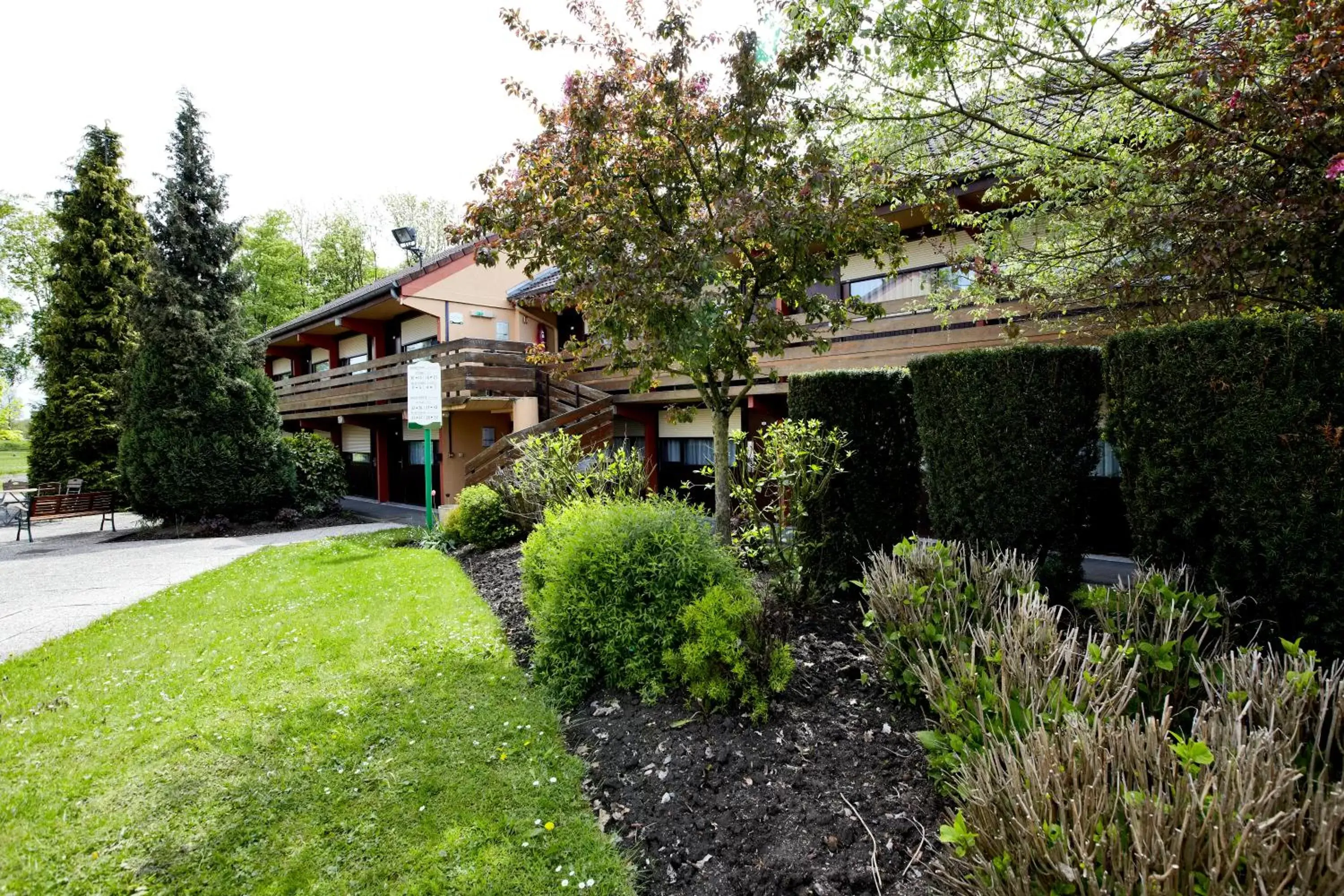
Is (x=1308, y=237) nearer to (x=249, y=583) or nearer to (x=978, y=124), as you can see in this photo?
(x=978, y=124)

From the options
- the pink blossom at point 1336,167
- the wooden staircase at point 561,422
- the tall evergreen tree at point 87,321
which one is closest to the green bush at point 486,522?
the wooden staircase at point 561,422

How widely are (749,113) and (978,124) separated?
2.25 m

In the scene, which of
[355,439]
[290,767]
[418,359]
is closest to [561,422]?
[418,359]

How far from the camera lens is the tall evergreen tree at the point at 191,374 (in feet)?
43.6

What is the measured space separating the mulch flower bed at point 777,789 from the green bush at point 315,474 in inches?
528

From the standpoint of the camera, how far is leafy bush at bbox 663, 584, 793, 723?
3547 mm

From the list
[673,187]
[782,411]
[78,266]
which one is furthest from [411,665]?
[78,266]

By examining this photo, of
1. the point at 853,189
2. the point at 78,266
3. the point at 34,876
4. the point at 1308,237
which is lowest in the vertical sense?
the point at 34,876

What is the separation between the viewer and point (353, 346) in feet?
75.6

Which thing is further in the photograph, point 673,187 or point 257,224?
point 257,224

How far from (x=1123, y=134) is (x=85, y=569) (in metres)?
13.9

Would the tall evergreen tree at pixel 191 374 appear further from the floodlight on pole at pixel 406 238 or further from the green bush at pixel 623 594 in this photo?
the green bush at pixel 623 594

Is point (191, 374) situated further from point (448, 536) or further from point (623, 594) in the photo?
point (623, 594)

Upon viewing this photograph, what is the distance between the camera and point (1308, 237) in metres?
3.83
